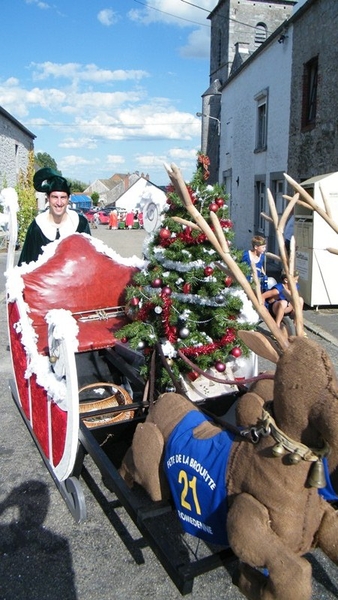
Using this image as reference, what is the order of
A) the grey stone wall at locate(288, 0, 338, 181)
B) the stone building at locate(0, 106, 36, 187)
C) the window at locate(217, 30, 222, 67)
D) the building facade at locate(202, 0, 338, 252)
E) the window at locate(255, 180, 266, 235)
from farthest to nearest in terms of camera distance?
the window at locate(217, 30, 222, 67) < the stone building at locate(0, 106, 36, 187) < the window at locate(255, 180, 266, 235) < the building facade at locate(202, 0, 338, 252) < the grey stone wall at locate(288, 0, 338, 181)

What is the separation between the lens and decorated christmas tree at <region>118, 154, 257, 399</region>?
322 centimetres

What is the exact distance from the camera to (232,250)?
3.25 m

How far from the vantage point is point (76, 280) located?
407 cm

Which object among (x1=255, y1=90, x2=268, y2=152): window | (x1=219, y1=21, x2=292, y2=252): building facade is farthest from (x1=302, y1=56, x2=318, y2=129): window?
(x1=255, y1=90, x2=268, y2=152): window

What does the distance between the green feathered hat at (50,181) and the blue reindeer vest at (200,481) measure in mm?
2939

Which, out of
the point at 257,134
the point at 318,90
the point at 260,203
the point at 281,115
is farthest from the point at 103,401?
the point at 257,134

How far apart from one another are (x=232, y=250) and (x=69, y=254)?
1500 mm

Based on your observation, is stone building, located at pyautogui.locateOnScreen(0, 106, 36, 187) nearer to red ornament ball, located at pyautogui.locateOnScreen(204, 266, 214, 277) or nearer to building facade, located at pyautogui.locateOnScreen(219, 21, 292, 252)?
building facade, located at pyautogui.locateOnScreen(219, 21, 292, 252)

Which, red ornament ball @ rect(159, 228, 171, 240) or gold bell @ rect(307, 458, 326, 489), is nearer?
gold bell @ rect(307, 458, 326, 489)

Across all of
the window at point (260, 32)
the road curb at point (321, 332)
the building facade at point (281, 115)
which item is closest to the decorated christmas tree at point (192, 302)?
the road curb at point (321, 332)

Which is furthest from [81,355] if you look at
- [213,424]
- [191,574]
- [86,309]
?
[191,574]

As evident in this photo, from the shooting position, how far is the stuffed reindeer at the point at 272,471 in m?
1.63

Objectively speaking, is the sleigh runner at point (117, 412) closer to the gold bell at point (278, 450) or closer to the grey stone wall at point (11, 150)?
the gold bell at point (278, 450)

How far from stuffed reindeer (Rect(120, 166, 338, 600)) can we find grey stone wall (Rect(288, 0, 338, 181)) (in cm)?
925
